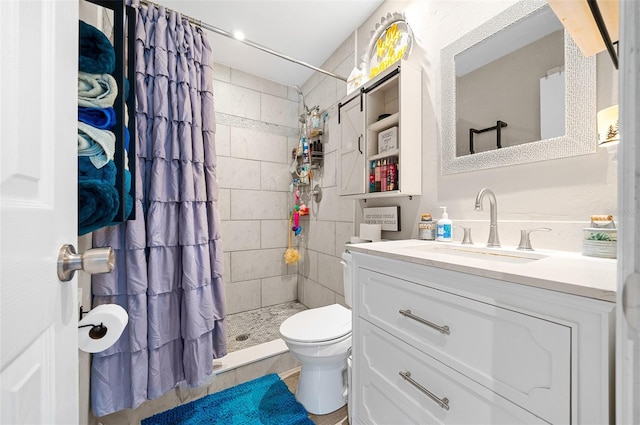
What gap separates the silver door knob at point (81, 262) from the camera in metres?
0.40

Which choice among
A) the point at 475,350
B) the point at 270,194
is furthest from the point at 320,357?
the point at 270,194

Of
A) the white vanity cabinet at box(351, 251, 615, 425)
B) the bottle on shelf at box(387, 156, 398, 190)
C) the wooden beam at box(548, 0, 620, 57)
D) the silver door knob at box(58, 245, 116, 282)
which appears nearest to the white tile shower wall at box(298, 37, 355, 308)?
the bottle on shelf at box(387, 156, 398, 190)

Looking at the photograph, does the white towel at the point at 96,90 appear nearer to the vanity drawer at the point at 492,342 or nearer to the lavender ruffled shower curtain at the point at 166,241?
the lavender ruffled shower curtain at the point at 166,241

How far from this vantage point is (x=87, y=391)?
1117mm

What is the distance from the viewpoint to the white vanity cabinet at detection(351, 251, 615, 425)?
1.62 ft

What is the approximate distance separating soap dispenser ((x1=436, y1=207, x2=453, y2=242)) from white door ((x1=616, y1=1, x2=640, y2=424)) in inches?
37.9

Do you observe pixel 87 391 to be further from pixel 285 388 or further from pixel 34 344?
pixel 34 344

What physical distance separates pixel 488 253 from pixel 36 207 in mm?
1265

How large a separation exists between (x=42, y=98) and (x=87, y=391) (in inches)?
54.7

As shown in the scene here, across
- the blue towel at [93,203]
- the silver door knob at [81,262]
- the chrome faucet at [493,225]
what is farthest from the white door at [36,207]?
the chrome faucet at [493,225]

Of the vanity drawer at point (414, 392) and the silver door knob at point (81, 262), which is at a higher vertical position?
the silver door knob at point (81, 262)

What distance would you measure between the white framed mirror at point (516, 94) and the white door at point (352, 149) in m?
0.47

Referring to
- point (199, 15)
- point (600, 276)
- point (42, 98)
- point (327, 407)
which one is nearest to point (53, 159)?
point (42, 98)

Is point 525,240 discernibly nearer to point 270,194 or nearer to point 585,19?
point 585,19
